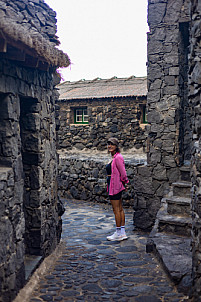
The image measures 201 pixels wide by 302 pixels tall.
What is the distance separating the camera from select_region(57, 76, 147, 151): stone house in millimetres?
14441

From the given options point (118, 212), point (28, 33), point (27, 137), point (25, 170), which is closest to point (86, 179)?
point (118, 212)

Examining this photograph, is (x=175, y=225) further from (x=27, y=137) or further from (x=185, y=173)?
(x=27, y=137)

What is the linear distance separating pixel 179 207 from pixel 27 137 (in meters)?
2.68

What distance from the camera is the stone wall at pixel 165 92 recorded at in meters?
6.80

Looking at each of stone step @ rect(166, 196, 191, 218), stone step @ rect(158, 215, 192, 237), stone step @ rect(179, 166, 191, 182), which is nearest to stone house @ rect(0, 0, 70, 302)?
stone step @ rect(158, 215, 192, 237)

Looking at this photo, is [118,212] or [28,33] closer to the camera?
[28,33]

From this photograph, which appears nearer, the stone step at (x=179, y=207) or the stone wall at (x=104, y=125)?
the stone step at (x=179, y=207)

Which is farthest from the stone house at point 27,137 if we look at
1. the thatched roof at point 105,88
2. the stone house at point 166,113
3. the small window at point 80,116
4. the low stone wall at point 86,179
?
the small window at point 80,116

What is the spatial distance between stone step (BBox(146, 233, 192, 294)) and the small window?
1060cm

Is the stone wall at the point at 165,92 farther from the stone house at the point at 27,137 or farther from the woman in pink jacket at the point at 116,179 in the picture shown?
the stone house at the point at 27,137

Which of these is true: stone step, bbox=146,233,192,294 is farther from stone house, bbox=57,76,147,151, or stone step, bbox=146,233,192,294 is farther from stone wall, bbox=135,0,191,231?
stone house, bbox=57,76,147,151

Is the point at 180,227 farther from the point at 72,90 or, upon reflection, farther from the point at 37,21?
the point at 72,90

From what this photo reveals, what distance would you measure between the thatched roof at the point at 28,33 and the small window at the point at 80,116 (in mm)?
10478

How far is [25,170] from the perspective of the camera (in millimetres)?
4867
